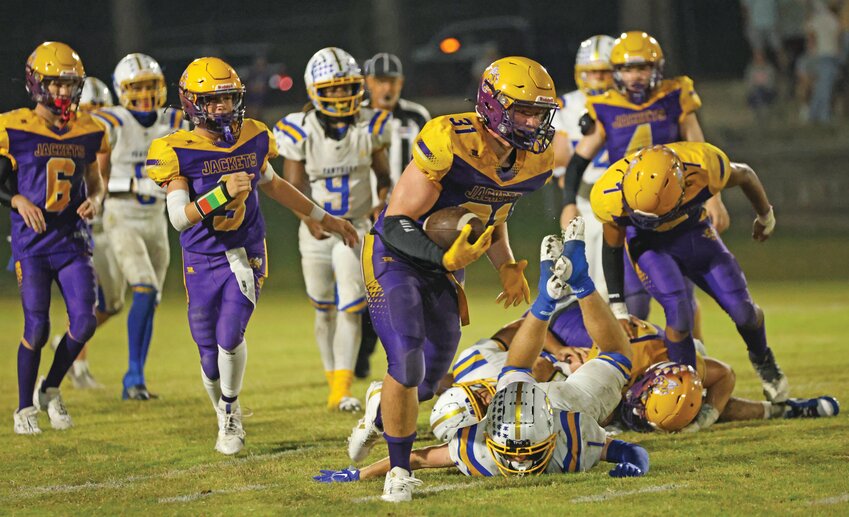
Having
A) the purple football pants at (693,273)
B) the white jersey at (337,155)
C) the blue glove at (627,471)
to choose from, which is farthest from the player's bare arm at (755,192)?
the white jersey at (337,155)

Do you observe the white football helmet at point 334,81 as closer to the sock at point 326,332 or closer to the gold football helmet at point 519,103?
the sock at point 326,332

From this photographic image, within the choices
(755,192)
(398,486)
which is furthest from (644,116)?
(398,486)

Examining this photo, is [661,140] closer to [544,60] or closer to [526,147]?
[526,147]

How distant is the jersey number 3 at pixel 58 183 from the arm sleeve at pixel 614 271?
2.74 m

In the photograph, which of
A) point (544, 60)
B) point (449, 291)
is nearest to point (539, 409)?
point (449, 291)

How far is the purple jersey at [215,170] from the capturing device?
5789 mm

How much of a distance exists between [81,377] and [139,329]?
676 mm

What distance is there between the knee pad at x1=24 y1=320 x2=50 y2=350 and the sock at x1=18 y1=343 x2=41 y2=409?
4 centimetres

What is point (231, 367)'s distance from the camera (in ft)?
19.3

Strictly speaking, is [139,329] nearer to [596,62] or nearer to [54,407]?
[54,407]

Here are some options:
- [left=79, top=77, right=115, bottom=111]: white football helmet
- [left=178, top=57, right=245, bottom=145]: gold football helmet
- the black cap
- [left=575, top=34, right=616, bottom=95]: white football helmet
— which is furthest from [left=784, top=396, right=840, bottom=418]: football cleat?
[left=79, top=77, right=115, bottom=111]: white football helmet

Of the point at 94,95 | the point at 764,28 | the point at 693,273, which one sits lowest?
the point at 693,273

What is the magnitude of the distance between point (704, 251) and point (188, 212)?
8.20 ft

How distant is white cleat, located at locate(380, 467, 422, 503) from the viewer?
4730mm
